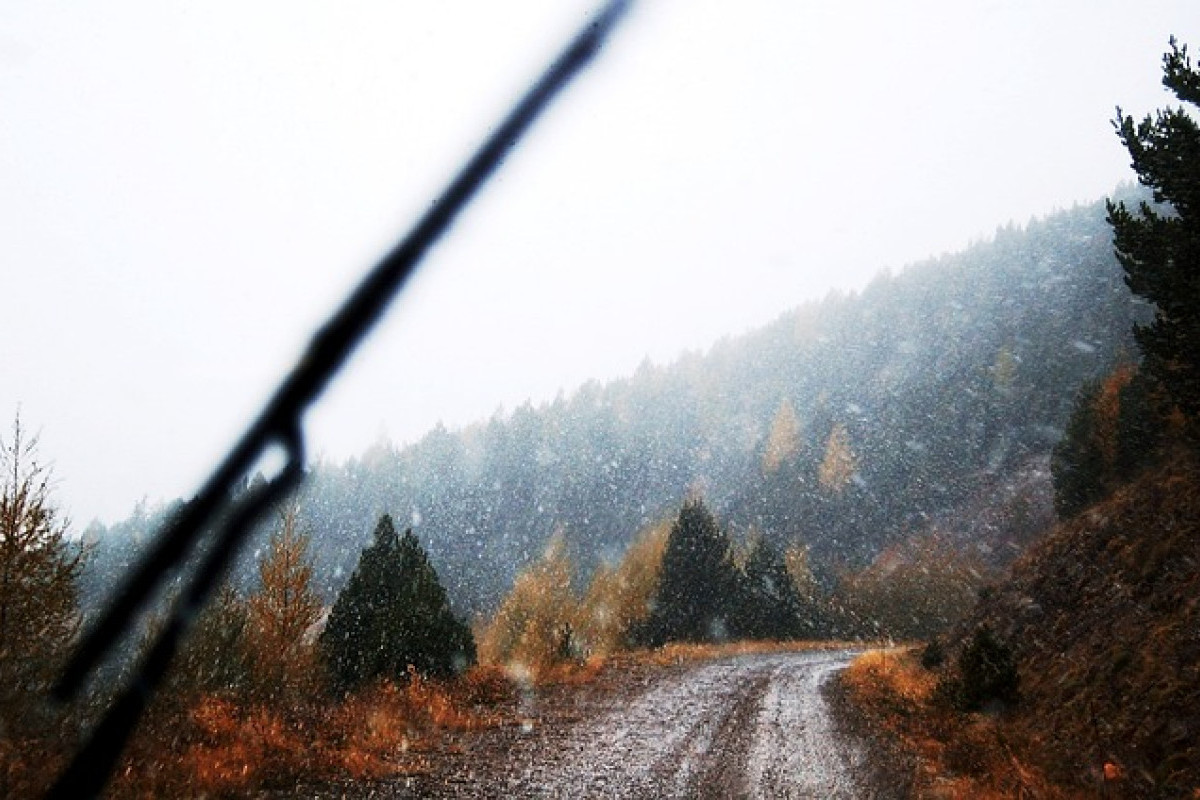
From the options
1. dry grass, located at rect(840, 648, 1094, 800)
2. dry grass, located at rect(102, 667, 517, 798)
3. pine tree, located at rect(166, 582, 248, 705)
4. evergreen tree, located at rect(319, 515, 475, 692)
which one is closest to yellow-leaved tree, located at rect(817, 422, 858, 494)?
dry grass, located at rect(840, 648, 1094, 800)

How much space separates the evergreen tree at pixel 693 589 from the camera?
33781 millimetres

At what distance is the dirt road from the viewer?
7387 millimetres

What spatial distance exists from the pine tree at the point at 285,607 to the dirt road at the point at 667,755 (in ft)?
26.5

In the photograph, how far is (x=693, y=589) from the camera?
34469mm

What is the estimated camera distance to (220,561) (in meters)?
7.56

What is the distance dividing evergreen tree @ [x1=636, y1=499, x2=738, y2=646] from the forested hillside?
3593cm

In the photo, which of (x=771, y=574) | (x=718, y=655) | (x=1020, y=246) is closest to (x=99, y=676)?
(x=718, y=655)

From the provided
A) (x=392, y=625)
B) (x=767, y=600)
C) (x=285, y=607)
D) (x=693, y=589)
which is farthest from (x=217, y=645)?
(x=767, y=600)

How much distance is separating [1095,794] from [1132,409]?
20.2 m

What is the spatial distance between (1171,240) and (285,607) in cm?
2105

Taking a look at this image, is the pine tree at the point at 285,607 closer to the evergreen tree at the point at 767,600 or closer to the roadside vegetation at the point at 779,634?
the roadside vegetation at the point at 779,634

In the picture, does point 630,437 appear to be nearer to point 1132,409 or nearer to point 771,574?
point 771,574

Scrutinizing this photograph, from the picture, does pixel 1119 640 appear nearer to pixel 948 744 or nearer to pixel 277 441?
pixel 948 744

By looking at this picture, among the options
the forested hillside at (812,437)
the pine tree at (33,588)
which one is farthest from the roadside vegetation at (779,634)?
the forested hillside at (812,437)
